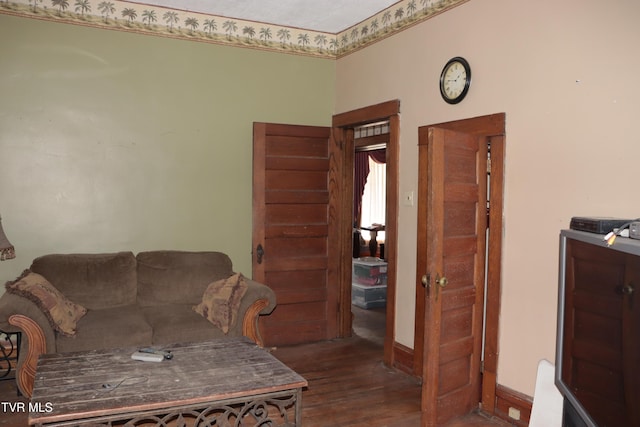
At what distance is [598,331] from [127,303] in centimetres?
341

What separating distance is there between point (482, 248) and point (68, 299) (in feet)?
9.81

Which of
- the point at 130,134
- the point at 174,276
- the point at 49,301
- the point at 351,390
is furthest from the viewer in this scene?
the point at 130,134

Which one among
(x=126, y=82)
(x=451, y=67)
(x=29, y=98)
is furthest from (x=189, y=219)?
(x=451, y=67)

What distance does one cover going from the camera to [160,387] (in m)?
2.38

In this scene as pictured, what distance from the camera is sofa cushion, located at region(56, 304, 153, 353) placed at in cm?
338

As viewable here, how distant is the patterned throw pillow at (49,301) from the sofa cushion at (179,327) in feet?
1.75

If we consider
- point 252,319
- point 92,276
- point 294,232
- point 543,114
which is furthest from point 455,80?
point 92,276

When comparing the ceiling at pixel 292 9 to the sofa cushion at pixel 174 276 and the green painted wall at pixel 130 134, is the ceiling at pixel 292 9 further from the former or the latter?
the sofa cushion at pixel 174 276

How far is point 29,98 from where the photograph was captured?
3.99 metres

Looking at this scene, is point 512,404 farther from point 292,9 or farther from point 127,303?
point 292,9

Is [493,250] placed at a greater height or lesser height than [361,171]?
lesser

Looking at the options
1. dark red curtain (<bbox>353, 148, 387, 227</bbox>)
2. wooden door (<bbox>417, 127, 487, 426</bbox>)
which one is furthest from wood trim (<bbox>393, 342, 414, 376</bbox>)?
dark red curtain (<bbox>353, 148, 387, 227</bbox>)

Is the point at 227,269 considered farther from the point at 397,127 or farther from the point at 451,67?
the point at 451,67

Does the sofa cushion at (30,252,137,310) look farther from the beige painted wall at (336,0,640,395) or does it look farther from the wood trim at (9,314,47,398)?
the beige painted wall at (336,0,640,395)
